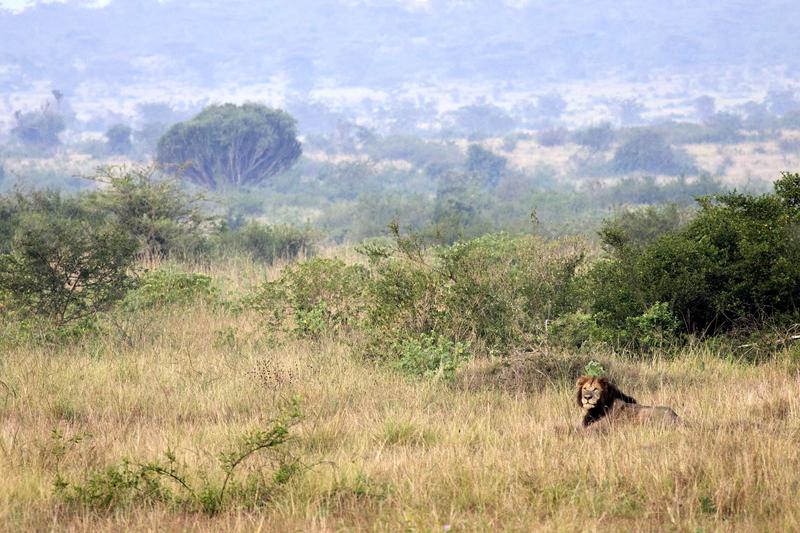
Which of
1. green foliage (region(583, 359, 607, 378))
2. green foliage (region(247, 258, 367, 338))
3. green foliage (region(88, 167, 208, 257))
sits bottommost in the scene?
green foliage (region(88, 167, 208, 257))

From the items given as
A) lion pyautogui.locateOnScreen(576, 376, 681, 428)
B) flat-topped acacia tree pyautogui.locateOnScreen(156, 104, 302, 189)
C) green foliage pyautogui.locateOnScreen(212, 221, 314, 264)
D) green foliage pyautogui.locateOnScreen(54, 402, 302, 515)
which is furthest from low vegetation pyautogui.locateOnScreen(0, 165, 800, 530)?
flat-topped acacia tree pyautogui.locateOnScreen(156, 104, 302, 189)

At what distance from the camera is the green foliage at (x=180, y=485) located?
480 centimetres

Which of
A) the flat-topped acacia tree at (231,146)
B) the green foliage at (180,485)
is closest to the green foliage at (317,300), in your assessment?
the green foliage at (180,485)

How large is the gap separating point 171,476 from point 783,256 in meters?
5.08

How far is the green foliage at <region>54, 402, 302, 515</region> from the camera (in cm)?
480

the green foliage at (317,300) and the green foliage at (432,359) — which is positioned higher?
the green foliage at (432,359)

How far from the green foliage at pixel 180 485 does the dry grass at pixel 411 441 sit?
0.07 meters

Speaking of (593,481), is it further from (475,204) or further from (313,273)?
(475,204)

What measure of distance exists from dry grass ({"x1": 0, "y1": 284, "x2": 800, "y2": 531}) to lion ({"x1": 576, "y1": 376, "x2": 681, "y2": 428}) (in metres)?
0.20

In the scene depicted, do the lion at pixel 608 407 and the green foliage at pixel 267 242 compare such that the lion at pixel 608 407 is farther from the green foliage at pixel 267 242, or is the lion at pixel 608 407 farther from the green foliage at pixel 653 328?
the green foliage at pixel 267 242

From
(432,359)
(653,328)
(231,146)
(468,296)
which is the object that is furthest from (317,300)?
(231,146)

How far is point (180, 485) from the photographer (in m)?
5.02

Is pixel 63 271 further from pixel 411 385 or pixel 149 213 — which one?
pixel 149 213

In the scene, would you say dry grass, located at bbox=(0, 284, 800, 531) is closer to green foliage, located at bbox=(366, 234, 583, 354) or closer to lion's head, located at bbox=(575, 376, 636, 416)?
lion's head, located at bbox=(575, 376, 636, 416)
